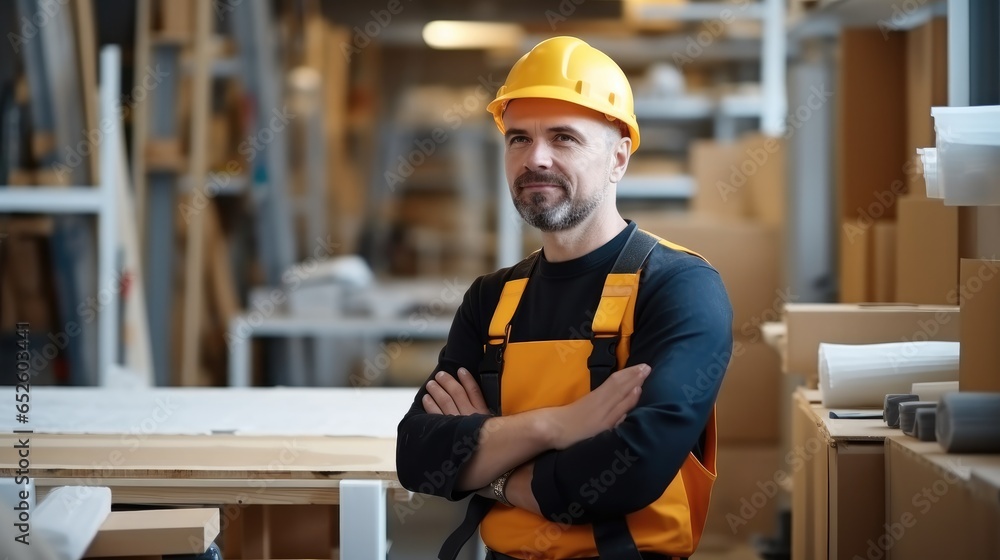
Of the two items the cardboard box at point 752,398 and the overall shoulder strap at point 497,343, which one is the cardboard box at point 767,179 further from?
the overall shoulder strap at point 497,343

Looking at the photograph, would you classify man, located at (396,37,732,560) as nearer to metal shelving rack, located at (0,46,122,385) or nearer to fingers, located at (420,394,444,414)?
fingers, located at (420,394,444,414)

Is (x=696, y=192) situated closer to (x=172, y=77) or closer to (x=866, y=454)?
(x=172, y=77)

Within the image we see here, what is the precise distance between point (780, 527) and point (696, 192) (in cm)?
250

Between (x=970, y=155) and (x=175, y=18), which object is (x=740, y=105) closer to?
(x=175, y=18)

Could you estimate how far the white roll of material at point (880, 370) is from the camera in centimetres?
246

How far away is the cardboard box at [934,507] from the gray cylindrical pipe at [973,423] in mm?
26

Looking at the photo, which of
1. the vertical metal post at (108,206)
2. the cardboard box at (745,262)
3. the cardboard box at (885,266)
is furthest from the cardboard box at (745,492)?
the vertical metal post at (108,206)

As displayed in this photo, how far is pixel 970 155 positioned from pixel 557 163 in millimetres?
890

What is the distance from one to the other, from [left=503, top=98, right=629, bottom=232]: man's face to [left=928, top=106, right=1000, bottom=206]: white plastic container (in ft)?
2.46

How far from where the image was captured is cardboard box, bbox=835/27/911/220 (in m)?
3.66

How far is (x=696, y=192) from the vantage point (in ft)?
20.1

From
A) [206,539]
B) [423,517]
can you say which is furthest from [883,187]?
[206,539]

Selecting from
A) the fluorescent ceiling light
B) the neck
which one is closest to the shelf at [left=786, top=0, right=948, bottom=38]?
the neck

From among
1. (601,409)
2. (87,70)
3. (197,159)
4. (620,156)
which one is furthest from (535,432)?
(197,159)
